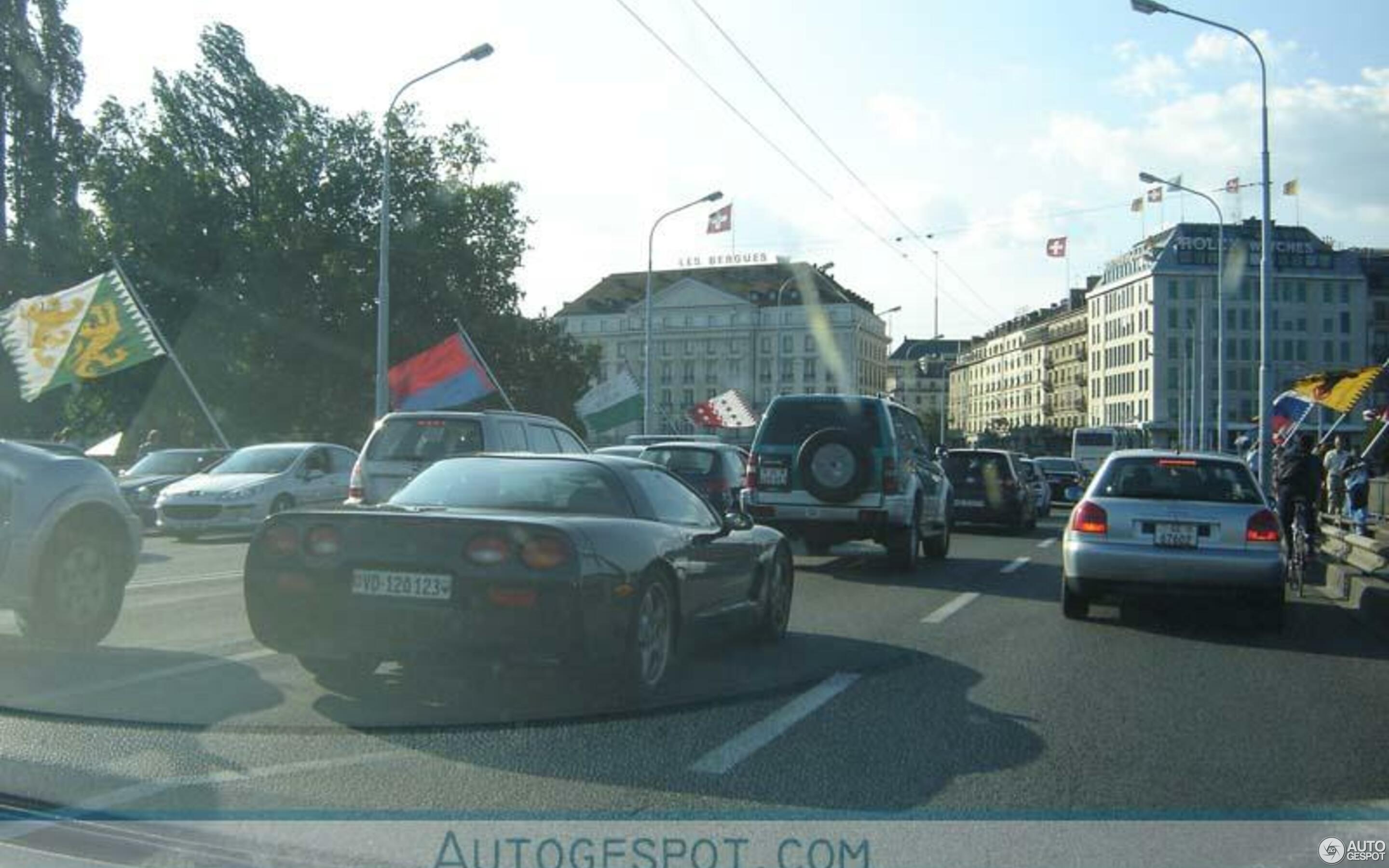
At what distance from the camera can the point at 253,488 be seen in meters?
19.0

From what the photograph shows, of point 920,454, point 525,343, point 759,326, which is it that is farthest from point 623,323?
point 920,454

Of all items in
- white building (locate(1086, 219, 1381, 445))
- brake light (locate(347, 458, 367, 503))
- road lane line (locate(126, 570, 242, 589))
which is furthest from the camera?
white building (locate(1086, 219, 1381, 445))

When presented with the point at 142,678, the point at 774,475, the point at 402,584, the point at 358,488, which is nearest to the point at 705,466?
the point at 774,475

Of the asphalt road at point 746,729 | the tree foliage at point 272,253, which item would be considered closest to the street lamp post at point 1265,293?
the asphalt road at point 746,729

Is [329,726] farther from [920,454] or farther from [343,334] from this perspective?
[343,334]

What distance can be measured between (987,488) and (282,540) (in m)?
19.9

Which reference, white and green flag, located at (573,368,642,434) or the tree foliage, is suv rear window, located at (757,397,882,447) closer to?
white and green flag, located at (573,368,642,434)

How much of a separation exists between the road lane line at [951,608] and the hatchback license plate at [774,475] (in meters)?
2.89

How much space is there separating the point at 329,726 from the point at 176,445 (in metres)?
45.4

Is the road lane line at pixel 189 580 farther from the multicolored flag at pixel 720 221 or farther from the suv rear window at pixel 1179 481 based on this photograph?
the multicolored flag at pixel 720 221

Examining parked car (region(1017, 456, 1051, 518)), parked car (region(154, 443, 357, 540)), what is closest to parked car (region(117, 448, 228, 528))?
parked car (region(154, 443, 357, 540))

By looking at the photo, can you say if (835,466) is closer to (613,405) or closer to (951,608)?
(951,608)

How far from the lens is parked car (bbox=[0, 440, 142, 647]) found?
305 inches

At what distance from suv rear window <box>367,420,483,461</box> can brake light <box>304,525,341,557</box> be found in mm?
7881
